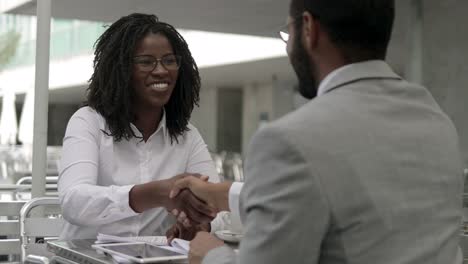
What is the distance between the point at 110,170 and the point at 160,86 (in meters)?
0.28

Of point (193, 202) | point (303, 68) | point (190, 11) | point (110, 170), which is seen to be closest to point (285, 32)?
point (303, 68)

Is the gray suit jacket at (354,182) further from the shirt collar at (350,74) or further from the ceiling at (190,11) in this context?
the ceiling at (190,11)

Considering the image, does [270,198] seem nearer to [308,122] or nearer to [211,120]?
[308,122]

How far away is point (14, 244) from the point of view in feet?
9.71

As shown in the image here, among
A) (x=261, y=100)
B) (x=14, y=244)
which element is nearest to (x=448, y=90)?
(x=14, y=244)

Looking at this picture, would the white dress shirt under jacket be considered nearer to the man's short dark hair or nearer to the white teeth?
the white teeth

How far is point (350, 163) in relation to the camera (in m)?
1.20

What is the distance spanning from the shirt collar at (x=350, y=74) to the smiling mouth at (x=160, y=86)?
1.06m

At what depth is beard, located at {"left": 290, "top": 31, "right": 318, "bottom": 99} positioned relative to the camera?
4.36 feet

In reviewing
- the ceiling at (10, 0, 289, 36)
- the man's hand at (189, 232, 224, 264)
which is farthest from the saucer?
the ceiling at (10, 0, 289, 36)

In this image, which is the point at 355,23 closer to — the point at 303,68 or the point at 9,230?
the point at 303,68

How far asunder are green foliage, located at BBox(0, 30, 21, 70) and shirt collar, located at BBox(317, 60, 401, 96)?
23458mm

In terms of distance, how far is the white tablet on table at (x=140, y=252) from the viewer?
4.87ft

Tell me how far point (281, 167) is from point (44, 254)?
1.04 metres
